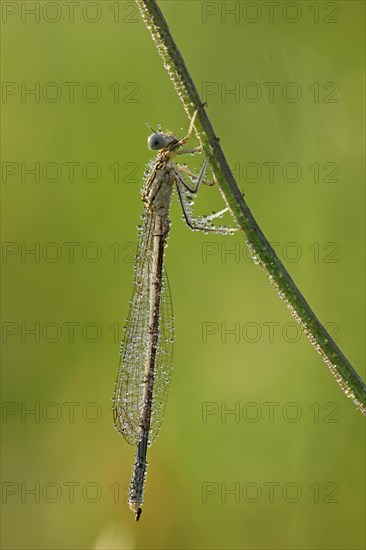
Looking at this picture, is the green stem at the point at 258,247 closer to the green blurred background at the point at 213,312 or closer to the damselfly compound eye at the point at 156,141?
the damselfly compound eye at the point at 156,141

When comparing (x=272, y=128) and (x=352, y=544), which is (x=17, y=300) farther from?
(x=352, y=544)

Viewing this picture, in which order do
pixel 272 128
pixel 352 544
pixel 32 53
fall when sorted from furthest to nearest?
pixel 32 53, pixel 272 128, pixel 352 544

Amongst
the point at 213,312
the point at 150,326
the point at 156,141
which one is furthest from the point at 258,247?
the point at 213,312

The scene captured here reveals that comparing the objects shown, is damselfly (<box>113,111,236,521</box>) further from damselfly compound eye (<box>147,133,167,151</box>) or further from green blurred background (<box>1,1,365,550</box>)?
green blurred background (<box>1,1,365,550</box>)

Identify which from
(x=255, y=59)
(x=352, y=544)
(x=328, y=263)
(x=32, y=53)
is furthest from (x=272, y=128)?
(x=352, y=544)

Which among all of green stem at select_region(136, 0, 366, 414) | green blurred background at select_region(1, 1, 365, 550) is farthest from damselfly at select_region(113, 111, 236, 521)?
green stem at select_region(136, 0, 366, 414)

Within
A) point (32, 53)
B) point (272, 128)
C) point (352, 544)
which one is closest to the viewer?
point (352, 544)
